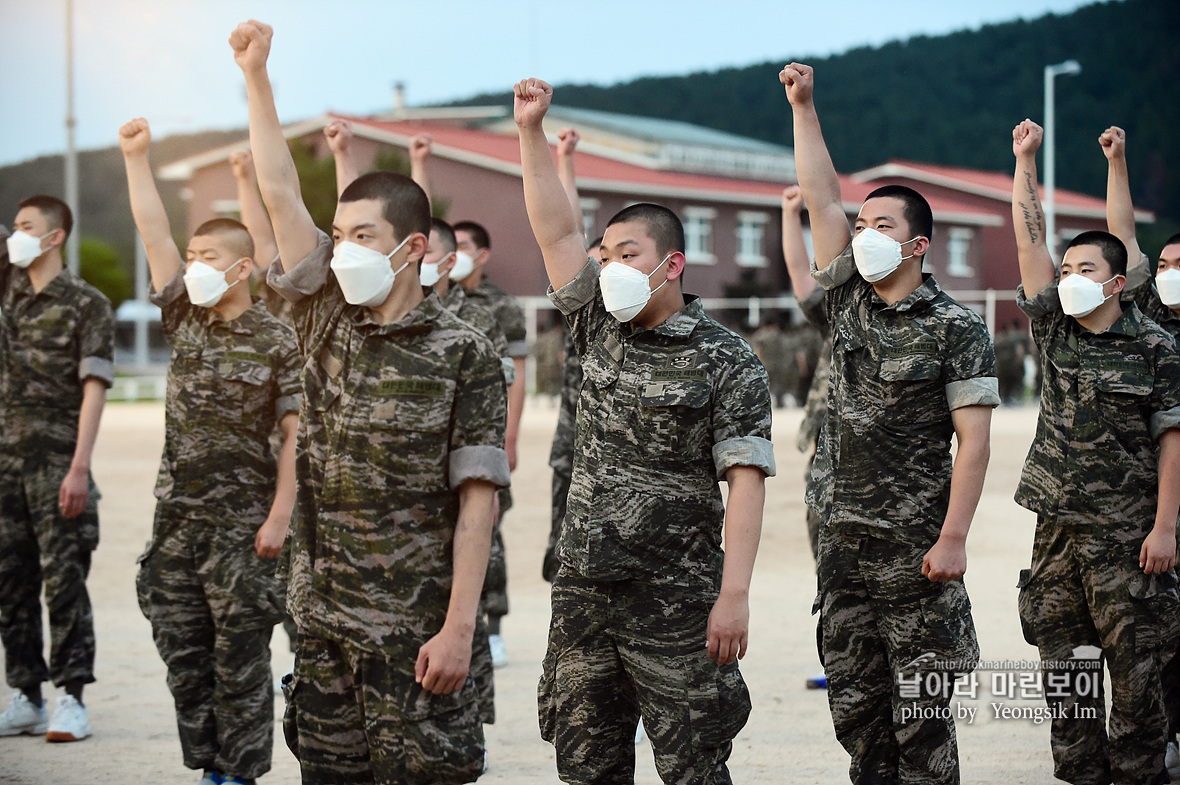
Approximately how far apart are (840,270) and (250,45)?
242 cm

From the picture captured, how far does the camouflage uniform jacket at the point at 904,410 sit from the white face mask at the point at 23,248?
13.4 ft

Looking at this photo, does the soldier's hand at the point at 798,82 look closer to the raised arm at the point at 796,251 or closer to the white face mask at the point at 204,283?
the raised arm at the point at 796,251

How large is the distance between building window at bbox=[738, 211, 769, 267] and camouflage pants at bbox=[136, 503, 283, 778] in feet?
123

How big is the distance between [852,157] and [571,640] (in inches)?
3933

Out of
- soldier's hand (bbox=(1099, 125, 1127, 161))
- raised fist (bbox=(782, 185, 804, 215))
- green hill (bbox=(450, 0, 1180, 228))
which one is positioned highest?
green hill (bbox=(450, 0, 1180, 228))

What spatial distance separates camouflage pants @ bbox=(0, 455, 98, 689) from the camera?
6328mm

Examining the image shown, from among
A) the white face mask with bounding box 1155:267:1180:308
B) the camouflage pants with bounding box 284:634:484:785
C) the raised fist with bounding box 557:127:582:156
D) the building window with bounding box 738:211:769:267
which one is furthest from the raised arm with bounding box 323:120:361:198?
the building window with bounding box 738:211:769:267


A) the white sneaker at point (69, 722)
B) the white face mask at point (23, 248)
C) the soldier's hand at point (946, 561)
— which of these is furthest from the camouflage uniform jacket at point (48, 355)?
the soldier's hand at point (946, 561)

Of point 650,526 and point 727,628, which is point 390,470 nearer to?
point 650,526

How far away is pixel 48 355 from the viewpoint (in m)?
6.39

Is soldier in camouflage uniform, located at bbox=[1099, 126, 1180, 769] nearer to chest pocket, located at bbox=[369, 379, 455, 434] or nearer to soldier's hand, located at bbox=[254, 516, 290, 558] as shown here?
chest pocket, located at bbox=[369, 379, 455, 434]

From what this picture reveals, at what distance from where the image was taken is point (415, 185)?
3883mm

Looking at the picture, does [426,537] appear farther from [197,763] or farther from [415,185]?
[197,763]

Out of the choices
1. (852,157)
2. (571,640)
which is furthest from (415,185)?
(852,157)
